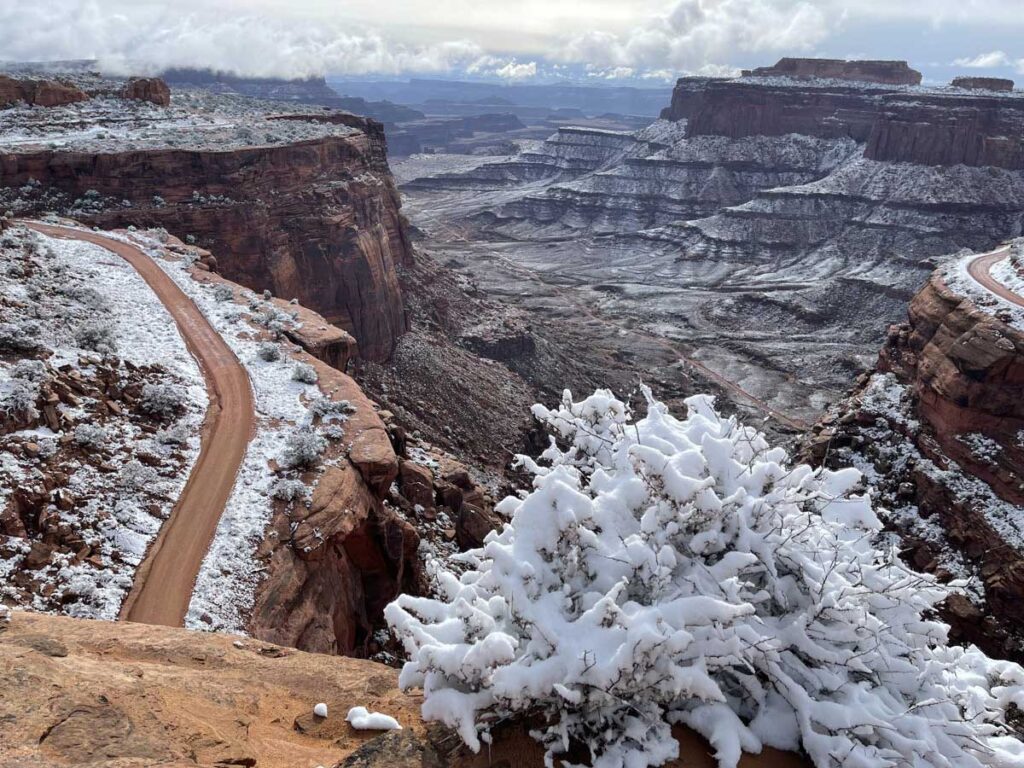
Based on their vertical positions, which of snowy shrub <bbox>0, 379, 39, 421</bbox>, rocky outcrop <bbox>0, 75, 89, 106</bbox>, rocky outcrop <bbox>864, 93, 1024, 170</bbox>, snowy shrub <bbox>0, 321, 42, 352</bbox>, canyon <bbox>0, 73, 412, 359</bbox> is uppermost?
rocky outcrop <bbox>864, 93, 1024, 170</bbox>

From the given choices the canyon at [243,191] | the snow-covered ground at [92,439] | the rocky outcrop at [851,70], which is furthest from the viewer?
the rocky outcrop at [851,70]

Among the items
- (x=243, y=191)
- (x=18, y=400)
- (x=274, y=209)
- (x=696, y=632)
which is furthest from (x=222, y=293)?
(x=696, y=632)

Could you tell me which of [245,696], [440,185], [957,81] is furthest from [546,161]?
[245,696]

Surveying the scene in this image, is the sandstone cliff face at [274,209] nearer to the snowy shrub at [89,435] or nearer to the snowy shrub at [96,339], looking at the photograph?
the snowy shrub at [96,339]

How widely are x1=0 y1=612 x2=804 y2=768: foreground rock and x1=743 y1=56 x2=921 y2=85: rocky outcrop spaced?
147713mm

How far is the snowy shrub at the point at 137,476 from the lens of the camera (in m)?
15.7

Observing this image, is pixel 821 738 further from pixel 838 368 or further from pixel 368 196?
pixel 838 368

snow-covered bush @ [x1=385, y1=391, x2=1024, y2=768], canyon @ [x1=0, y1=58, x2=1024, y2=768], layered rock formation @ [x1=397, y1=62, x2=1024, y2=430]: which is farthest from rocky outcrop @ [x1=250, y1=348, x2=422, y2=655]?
layered rock formation @ [x1=397, y1=62, x2=1024, y2=430]

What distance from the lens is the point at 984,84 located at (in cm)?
11269

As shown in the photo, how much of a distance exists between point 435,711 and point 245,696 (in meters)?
3.34

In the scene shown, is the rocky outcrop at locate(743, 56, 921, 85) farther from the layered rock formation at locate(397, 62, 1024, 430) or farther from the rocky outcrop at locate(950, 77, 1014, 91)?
the rocky outcrop at locate(950, 77, 1014, 91)

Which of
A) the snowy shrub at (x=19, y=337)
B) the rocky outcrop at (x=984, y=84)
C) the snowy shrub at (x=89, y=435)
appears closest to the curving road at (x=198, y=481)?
the snowy shrub at (x=89, y=435)

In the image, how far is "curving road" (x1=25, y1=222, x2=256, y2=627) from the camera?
13266 mm

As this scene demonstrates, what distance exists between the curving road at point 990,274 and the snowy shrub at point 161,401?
121 feet
